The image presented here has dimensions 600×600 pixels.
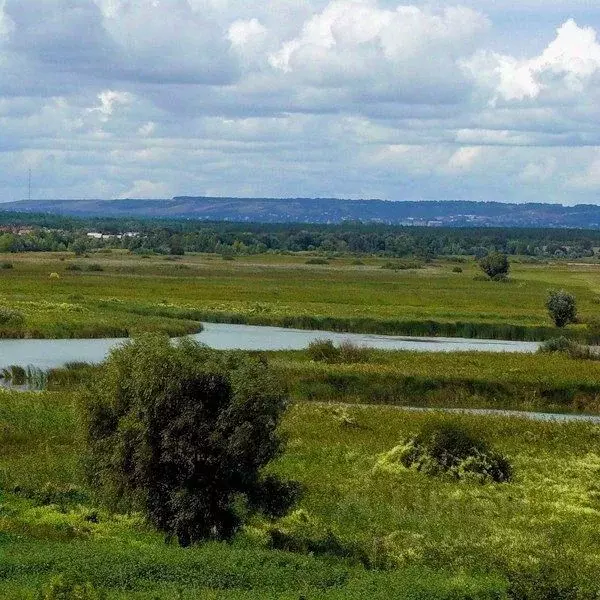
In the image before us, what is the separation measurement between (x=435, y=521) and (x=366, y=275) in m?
106

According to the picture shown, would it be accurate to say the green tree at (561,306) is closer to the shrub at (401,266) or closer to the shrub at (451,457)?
the shrub at (451,457)

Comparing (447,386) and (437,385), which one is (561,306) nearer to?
(447,386)

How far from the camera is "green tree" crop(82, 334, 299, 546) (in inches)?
1029

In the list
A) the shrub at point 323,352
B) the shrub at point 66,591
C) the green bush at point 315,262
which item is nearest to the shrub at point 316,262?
the green bush at point 315,262

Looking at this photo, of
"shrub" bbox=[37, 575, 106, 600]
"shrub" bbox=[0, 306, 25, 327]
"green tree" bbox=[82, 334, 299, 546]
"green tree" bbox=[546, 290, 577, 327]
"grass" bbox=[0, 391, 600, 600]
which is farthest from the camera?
"green tree" bbox=[546, 290, 577, 327]

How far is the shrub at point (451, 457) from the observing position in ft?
115

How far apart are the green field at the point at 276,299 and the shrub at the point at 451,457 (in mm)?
17855

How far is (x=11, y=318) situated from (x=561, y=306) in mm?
36061

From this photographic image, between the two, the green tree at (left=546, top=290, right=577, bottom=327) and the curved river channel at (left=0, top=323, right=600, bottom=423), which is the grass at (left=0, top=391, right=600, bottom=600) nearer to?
the curved river channel at (left=0, top=323, right=600, bottom=423)

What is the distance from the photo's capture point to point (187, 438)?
2619cm

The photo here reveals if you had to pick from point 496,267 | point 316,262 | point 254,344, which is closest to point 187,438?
point 254,344

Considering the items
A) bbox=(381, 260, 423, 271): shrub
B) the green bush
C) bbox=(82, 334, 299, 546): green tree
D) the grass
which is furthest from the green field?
bbox=(82, 334, 299, 546): green tree

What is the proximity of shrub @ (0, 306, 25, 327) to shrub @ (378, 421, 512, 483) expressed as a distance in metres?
37.5

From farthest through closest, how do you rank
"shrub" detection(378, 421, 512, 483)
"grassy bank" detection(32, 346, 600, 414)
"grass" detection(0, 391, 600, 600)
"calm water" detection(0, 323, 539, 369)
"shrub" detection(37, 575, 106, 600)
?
"calm water" detection(0, 323, 539, 369), "grassy bank" detection(32, 346, 600, 414), "shrub" detection(378, 421, 512, 483), "grass" detection(0, 391, 600, 600), "shrub" detection(37, 575, 106, 600)
